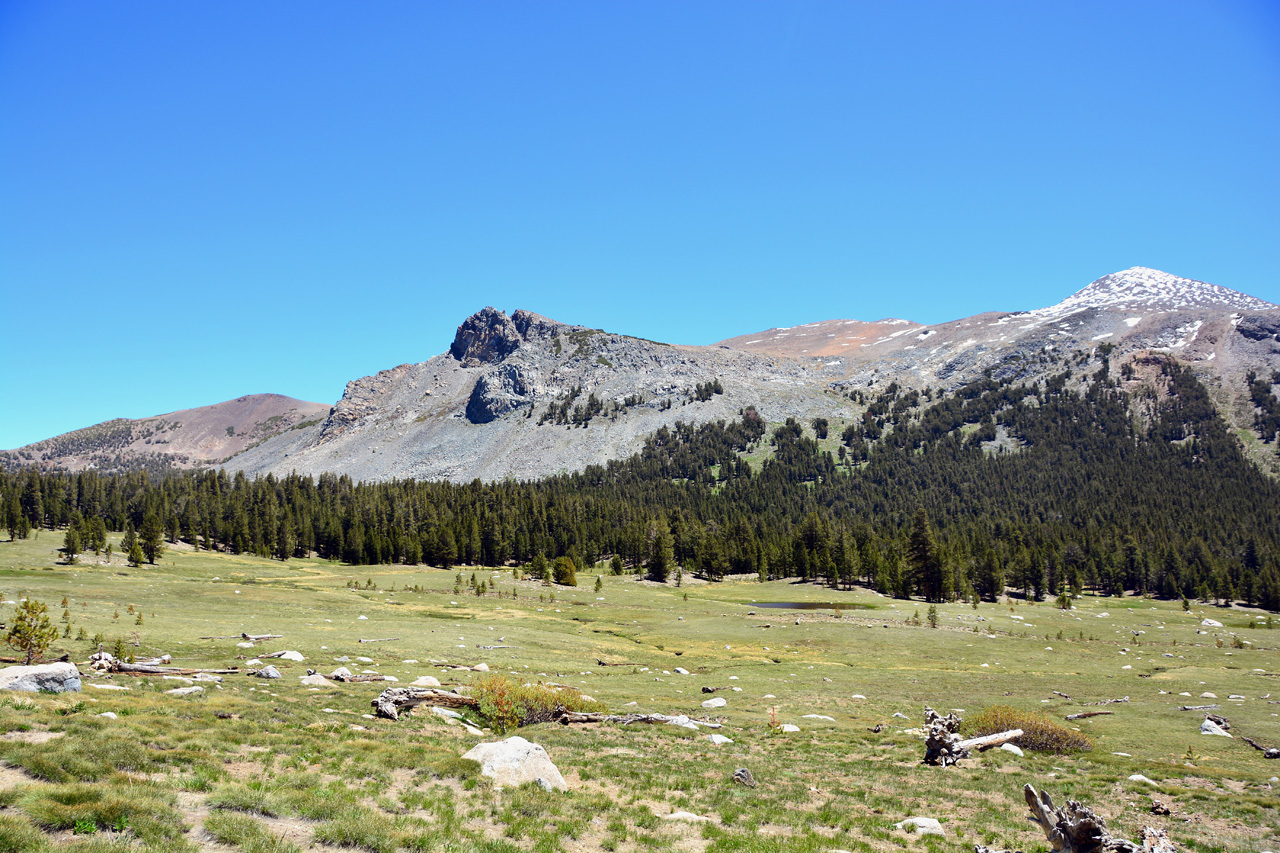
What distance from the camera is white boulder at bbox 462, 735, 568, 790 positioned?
16.9 metres

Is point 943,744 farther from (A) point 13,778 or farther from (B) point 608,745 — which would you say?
(A) point 13,778

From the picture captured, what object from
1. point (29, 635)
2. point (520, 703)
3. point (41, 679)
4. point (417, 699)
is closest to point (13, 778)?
point (41, 679)

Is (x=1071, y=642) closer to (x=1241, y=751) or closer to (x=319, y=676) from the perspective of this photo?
(x=1241, y=751)

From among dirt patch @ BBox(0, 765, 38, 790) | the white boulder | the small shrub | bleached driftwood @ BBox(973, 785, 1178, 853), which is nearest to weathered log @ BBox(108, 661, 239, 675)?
dirt patch @ BBox(0, 765, 38, 790)

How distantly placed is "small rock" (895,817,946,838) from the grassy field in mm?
639

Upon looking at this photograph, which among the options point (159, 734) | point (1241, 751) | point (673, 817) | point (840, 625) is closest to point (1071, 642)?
point (840, 625)

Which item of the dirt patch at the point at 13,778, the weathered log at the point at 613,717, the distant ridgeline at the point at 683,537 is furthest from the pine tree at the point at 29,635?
the distant ridgeline at the point at 683,537

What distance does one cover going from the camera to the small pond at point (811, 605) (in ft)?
295

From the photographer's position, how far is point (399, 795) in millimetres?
14891

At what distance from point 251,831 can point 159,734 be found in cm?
720

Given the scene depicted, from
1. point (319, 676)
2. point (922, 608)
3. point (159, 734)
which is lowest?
point (922, 608)

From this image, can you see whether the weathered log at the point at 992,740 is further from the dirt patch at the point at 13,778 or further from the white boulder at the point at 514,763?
the dirt patch at the point at 13,778

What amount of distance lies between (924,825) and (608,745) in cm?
1114

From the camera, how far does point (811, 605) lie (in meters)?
95.7
